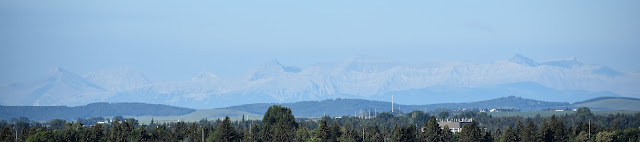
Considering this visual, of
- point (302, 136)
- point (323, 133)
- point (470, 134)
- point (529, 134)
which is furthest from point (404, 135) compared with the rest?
point (529, 134)

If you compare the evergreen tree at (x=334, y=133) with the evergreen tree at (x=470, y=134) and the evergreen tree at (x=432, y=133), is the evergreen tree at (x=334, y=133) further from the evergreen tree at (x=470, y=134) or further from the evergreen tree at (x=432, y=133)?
the evergreen tree at (x=470, y=134)

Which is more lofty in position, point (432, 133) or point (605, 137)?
point (432, 133)

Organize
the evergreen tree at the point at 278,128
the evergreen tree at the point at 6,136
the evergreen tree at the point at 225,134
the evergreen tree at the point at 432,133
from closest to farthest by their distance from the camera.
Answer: the evergreen tree at the point at 6,136 → the evergreen tree at the point at 432,133 → the evergreen tree at the point at 225,134 → the evergreen tree at the point at 278,128

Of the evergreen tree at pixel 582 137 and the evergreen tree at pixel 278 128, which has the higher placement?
the evergreen tree at pixel 278 128

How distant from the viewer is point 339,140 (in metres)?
163

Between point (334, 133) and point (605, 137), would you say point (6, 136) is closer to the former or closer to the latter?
point (334, 133)

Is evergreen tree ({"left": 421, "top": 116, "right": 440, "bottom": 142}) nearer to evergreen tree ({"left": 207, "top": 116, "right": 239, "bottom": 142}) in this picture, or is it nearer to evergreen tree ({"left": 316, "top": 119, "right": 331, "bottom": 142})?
evergreen tree ({"left": 316, "top": 119, "right": 331, "bottom": 142})

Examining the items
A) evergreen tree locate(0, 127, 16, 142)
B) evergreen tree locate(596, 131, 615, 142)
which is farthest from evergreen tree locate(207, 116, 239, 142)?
evergreen tree locate(596, 131, 615, 142)

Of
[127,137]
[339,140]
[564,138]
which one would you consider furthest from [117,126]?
[564,138]

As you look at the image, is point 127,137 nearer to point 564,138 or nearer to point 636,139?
point 564,138

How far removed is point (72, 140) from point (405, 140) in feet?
150

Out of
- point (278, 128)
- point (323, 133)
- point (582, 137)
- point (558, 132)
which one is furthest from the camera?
point (278, 128)

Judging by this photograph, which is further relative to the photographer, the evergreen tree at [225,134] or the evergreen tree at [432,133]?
the evergreen tree at [225,134]

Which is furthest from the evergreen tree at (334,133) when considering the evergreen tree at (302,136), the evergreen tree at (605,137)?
the evergreen tree at (605,137)
